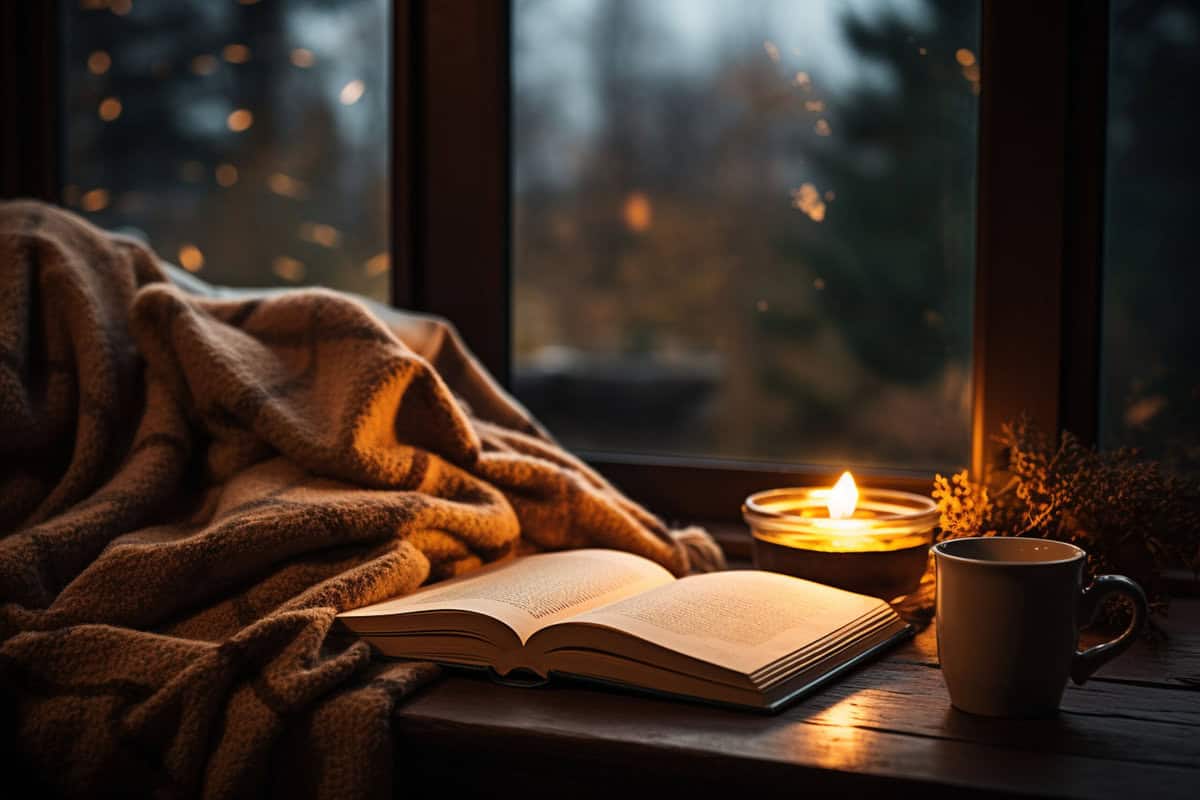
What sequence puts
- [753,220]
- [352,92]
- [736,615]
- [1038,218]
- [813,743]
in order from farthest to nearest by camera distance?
[352,92] → [753,220] → [1038,218] → [736,615] → [813,743]

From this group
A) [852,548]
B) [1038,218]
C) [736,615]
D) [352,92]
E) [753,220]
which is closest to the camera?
[736,615]

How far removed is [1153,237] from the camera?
1139mm

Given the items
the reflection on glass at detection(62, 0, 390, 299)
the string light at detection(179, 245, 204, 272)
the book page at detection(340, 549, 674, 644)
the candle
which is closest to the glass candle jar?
the candle

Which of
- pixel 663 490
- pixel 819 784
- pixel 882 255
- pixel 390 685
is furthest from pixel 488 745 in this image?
pixel 882 255

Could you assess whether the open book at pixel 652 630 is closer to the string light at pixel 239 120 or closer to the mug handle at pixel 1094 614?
A: the mug handle at pixel 1094 614

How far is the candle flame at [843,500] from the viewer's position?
1.03m

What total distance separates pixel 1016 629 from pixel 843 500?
0.96 feet

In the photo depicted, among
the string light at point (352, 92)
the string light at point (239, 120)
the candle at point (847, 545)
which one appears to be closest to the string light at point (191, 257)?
the string light at point (239, 120)

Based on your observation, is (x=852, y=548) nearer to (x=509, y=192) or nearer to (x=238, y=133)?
(x=509, y=192)

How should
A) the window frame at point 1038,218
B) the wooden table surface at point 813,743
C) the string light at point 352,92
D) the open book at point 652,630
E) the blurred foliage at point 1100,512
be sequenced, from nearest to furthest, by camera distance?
1. the wooden table surface at point 813,743
2. the open book at point 652,630
3. the blurred foliage at point 1100,512
4. the window frame at point 1038,218
5. the string light at point 352,92

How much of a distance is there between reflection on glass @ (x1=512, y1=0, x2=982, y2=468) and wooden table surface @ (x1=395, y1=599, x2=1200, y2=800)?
514mm

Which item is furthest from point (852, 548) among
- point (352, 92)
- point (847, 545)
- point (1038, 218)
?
point (352, 92)

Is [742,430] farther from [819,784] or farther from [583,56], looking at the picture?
[819,784]

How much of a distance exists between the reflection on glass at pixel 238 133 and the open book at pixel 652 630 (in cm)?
71
